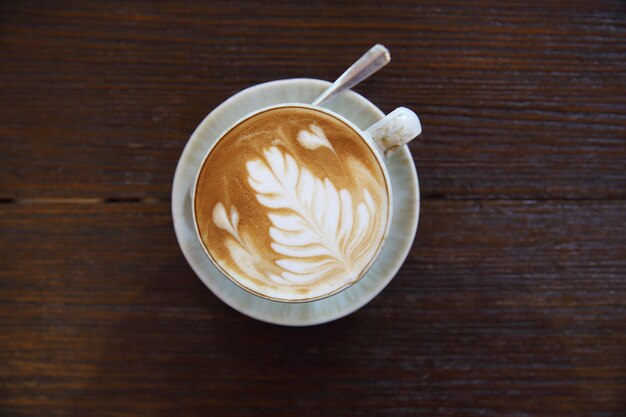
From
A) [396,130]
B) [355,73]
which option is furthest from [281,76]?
[396,130]

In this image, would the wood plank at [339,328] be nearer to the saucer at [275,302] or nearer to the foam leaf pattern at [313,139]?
the saucer at [275,302]

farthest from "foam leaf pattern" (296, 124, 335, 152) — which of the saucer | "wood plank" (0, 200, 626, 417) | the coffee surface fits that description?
"wood plank" (0, 200, 626, 417)

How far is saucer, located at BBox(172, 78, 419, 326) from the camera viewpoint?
754mm

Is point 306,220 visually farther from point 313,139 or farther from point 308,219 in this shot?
point 313,139

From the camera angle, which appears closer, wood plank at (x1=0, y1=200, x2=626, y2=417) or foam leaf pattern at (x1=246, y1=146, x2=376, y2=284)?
foam leaf pattern at (x1=246, y1=146, x2=376, y2=284)

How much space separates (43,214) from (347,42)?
0.58m

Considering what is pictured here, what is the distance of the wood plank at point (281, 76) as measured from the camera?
32.8 inches

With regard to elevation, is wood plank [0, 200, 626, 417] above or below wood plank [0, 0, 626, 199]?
below

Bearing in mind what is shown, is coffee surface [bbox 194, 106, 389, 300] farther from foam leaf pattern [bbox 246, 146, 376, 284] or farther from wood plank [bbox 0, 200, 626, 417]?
wood plank [bbox 0, 200, 626, 417]

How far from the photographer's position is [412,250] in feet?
2.76

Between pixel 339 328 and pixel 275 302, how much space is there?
5.8 inches

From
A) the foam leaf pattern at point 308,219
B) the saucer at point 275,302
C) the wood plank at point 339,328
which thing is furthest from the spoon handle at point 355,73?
the wood plank at point 339,328

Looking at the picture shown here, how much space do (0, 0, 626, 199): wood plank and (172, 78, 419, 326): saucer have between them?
0.28 feet

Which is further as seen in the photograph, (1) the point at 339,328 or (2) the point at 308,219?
(1) the point at 339,328
